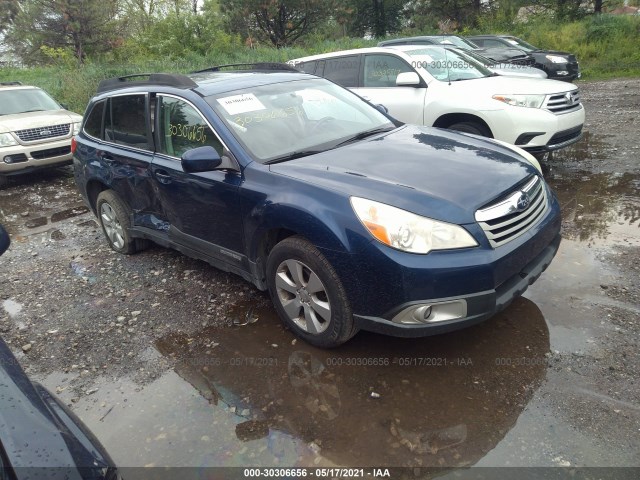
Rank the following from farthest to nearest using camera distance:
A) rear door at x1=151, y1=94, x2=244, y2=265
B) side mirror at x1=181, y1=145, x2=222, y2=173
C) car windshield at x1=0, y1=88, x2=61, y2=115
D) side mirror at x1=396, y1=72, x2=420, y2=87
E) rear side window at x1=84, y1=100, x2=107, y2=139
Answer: car windshield at x1=0, y1=88, x2=61, y2=115, side mirror at x1=396, y1=72, x2=420, y2=87, rear side window at x1=84, y1=100, x2=107, y2=139, rear door at x1=151, y1=94, x2=244, y2=265, side mirror at x1=181, y1=145, x2=222, y2=173

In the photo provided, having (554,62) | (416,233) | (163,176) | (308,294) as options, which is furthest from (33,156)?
(554,62)

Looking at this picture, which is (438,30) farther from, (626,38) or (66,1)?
(66,1)

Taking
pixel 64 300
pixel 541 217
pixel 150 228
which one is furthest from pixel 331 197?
pixel 64 300

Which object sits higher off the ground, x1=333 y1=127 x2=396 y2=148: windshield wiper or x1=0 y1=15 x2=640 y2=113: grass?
x1=0 y1=15 x2=640 y2=113: grass

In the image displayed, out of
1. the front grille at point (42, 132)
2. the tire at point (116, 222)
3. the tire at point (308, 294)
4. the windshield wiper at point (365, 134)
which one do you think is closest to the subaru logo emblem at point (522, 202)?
the tire at point (308, 294)

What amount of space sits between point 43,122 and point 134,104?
563 centimetres

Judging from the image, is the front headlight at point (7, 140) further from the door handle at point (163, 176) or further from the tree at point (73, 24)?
the tree at point (73, 24)

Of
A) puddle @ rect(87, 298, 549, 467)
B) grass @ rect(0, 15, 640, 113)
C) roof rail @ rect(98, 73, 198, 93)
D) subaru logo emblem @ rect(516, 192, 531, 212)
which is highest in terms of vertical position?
grass @ rect(0, 15, 640, 113)

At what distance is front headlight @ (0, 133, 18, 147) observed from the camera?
8406 millimetres

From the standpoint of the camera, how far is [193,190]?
3.74 meters

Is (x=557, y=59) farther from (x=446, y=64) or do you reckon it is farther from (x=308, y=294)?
(x=308, y=294)

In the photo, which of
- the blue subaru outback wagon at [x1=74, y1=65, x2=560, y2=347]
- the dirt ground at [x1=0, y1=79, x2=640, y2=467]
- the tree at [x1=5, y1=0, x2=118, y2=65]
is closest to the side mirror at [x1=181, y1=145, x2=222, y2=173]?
the blue subaru outback wagon at [x1=74, y1=65, x2=560, y2=347]

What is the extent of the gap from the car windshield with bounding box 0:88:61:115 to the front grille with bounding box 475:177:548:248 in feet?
31.5

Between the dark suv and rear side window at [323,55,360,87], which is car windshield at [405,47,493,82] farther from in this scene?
the dark suv
